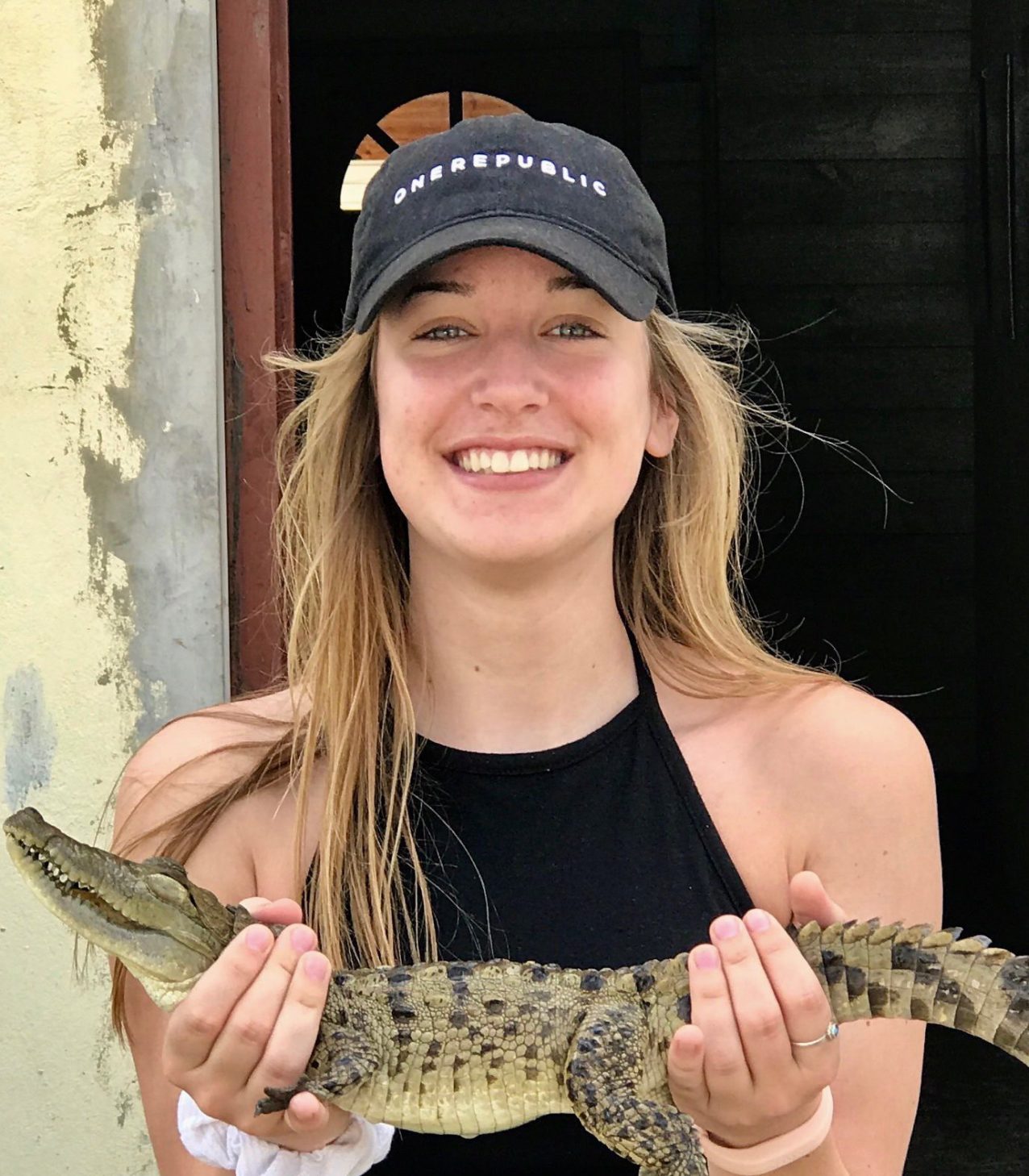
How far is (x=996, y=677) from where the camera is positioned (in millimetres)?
7414

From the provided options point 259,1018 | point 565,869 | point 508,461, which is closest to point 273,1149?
point 259,1018

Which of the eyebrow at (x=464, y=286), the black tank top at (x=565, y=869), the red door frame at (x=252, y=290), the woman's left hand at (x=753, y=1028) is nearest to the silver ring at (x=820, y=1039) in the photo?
the woman's left hand at (x=753, y=1028)

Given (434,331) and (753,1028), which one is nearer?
(753,1028)

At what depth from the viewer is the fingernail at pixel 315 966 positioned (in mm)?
1487

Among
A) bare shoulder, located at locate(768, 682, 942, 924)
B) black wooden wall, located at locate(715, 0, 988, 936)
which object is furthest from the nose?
black wooden wall, located at locate(715, 0, 988, 936)

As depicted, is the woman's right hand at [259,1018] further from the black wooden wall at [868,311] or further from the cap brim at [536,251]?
the black wooden wall at [868,311]

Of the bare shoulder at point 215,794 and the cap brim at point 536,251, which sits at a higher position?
the cap brim at point 536,251

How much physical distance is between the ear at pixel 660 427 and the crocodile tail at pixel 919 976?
75 centimetres

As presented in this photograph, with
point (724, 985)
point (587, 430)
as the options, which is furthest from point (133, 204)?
point (724, 985)

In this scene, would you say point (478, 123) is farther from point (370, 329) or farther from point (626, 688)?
point (626, 688)

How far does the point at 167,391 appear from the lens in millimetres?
2730

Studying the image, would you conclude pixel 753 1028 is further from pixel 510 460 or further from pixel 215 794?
pixel 215 794

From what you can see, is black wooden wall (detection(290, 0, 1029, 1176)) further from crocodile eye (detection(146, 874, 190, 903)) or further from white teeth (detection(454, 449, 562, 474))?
crocodile eye (detection(146, 874, 190, 903))

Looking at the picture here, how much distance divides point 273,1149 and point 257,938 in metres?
0.31
